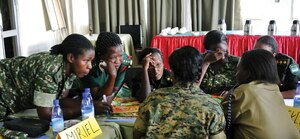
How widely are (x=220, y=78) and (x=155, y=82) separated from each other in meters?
0.47

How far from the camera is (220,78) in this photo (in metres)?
2.26

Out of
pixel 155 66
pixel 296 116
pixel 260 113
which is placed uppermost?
pixel 155 66

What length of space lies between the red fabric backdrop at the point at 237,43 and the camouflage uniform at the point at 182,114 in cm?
242

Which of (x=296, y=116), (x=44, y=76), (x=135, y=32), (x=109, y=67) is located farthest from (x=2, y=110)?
(x=135, y=32)

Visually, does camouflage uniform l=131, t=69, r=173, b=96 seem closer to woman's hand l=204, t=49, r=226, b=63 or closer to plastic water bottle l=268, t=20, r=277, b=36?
woman's hand l=204, t=49, r=226, b=63

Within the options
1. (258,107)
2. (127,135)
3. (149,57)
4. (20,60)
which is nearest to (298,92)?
(258,107)

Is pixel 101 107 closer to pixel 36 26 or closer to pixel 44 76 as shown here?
pixel 44 76

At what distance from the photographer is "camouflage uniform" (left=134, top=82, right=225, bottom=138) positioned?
129 cm

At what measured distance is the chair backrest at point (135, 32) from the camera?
4.96m

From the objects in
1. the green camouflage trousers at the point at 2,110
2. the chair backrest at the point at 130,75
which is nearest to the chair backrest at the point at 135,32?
the chair backrest at the point at 130,75

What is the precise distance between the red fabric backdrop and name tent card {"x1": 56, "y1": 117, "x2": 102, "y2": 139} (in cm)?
229

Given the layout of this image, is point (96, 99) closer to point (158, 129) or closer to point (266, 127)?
point (158, 129)

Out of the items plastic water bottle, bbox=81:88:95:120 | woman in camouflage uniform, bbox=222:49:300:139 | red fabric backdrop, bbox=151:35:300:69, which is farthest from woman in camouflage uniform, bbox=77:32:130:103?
red fabric backdrop, bbox=151:35:300:69

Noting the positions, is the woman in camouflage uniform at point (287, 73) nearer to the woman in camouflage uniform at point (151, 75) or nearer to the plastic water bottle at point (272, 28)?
the woman in camouflage uniform at point (151, 75)
